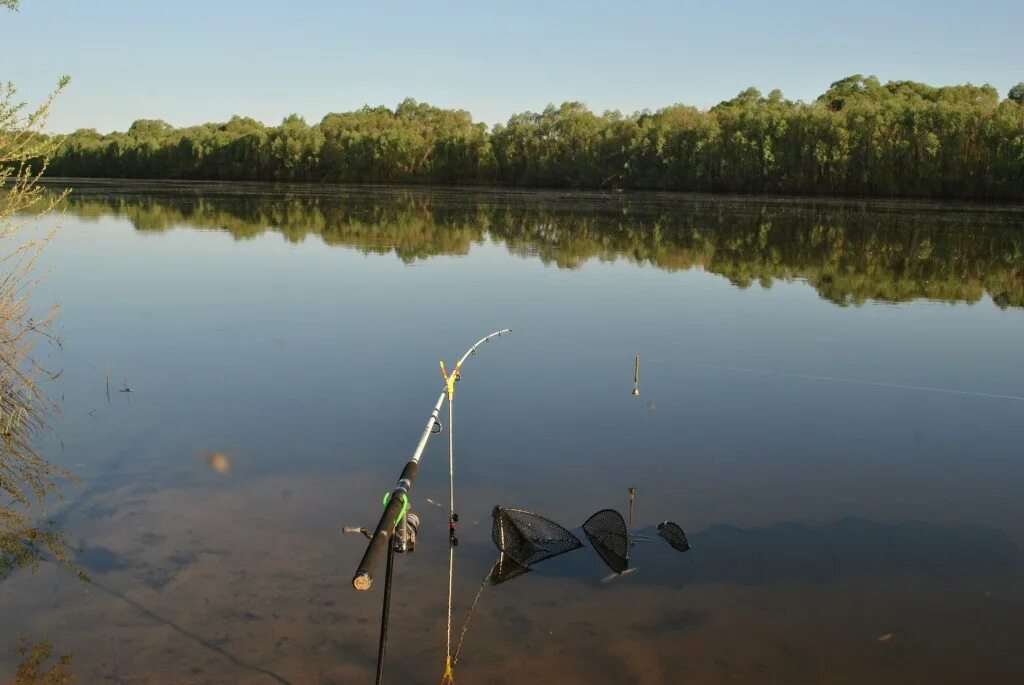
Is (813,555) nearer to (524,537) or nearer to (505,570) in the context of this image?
(524,537)

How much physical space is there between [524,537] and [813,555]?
2237 mm

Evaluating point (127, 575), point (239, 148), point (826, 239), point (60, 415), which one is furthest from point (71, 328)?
point (239, 148)

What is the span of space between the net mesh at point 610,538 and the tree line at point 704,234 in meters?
14.3

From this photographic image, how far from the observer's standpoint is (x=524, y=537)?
6824 mm

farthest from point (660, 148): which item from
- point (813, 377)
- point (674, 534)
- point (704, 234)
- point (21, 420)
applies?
point (674, 534)

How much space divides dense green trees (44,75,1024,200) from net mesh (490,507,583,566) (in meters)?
64.9

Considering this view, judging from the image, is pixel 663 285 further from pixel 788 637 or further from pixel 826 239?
pixel 788 637

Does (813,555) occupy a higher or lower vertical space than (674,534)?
lower

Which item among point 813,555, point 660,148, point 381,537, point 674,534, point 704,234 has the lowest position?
point 813,555

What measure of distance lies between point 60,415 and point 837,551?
7.82 metres

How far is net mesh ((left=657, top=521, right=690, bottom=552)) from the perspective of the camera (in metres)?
7.16

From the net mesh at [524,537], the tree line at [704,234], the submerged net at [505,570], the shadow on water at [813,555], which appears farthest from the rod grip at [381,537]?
the tree line at [704,234]

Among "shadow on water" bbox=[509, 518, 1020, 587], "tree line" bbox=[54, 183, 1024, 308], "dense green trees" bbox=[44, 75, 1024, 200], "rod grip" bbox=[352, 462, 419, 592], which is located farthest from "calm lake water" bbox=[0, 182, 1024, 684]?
"dense green trees" bbox=[44, 75, 1024, 200]

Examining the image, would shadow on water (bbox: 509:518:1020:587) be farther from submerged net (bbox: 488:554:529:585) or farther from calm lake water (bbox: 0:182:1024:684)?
submerged net (bbox: 488:554:529:585)
